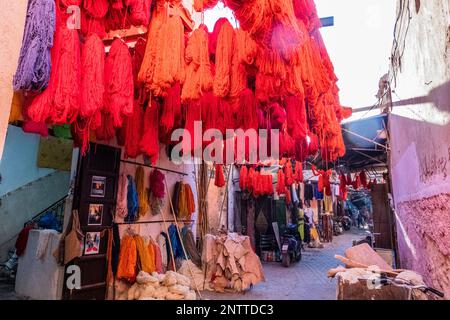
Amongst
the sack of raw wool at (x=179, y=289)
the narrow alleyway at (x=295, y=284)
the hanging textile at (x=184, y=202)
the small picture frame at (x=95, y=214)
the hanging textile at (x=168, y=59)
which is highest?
the hanging textile at (x=168, y=59)

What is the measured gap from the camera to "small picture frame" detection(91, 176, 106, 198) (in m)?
4.94

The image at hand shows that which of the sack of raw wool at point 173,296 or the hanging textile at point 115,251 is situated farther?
the hanging textile at point 115,251

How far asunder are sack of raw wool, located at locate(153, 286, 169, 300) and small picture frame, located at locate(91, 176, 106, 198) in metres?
1.93

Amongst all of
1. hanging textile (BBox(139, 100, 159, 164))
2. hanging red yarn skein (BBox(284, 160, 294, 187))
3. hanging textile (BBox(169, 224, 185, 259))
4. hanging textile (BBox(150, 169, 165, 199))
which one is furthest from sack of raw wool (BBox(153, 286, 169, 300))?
hanging red yarn skein (BBox(284, 160, 294, 187))

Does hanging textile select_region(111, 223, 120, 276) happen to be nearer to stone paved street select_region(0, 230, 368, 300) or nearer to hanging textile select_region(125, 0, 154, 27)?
stone paved street select_region(0, 230, 368, 300)

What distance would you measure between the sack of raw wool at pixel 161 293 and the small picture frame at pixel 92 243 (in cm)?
126

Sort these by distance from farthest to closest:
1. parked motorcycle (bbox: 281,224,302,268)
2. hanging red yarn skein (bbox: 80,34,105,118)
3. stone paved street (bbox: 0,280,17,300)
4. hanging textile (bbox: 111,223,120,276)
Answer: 1. parked motorcycle (bbox: 281,224,302,268)
2. stone paved street (bbox: 0,280,17,300)
3. hanging textile (bbox: 111,223,120,276)
4. hanging red yarn skein (bbox: 80,34,105,118)

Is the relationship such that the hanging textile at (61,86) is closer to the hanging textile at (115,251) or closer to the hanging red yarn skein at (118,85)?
the hanging red yarn skein at (118,85)

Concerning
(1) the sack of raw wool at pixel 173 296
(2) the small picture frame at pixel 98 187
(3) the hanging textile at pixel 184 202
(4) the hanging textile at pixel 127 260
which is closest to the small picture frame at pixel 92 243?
(4) the hanging textile at pixel 127 260

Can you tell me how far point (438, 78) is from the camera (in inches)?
113

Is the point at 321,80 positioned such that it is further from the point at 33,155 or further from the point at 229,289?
the point at 33,155

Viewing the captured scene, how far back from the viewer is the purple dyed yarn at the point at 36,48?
2.26 metres
